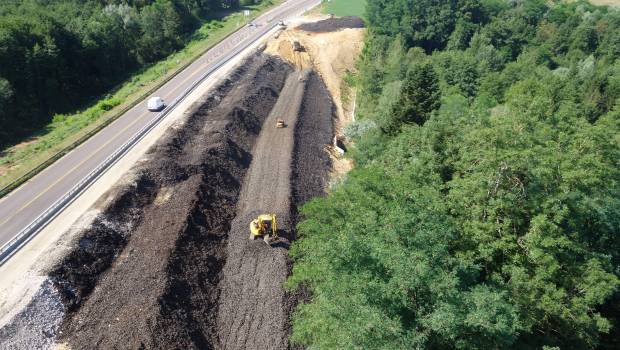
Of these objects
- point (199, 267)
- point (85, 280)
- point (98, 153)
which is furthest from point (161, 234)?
point (98, 153)

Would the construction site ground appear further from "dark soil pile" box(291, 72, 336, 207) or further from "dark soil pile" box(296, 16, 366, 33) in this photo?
"dark soil pile" box(296, 16, 366, 33)

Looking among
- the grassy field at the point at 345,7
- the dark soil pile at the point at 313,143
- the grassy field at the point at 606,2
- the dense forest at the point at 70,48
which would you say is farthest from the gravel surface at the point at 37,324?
the grassy field at the point at 606,2

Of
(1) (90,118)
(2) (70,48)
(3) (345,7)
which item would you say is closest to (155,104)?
(1) (90,118)

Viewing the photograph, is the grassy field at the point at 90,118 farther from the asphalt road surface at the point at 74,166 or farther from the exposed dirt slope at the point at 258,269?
the exposed dirt slope at the point at 258,269

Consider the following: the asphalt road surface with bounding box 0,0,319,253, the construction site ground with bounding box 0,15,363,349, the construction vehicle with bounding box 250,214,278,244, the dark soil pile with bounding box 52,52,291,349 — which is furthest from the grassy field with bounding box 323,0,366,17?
the construction vehicle with bounding box 250,214,278,244

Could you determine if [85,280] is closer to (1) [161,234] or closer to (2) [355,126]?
(1) [161,234]
